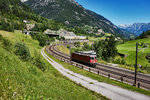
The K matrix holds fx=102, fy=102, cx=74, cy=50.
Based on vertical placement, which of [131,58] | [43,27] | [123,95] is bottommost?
[131,58]

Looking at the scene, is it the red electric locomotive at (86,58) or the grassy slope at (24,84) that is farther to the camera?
the red electric locomotive at (86,58)

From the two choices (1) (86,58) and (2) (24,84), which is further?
(1) (86,58)

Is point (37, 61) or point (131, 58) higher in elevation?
point (37, 61)

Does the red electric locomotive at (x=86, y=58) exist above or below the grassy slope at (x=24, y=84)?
below

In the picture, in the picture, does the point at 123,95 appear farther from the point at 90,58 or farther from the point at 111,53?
the point at 111,53

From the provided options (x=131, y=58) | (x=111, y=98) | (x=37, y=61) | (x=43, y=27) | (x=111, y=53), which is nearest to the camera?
(x=111, y=98)

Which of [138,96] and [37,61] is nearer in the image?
[138,96]

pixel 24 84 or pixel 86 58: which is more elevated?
pixel 24 84

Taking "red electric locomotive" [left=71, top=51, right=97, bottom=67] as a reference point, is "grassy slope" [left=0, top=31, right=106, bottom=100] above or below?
above

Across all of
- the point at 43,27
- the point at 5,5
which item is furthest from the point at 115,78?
the point at 5,5

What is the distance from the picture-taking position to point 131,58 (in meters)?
81.9

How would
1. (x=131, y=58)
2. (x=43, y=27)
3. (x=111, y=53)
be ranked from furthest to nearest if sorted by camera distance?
1. (x=43, y=27)
2. (x=131, y=58)
3. (x=111, y=53)

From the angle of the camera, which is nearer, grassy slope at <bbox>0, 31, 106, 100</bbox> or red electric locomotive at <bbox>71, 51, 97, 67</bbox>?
grassy slope at <bbox>0, 31, 106, 100</bbox>

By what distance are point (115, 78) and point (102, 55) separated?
45.7 metres
